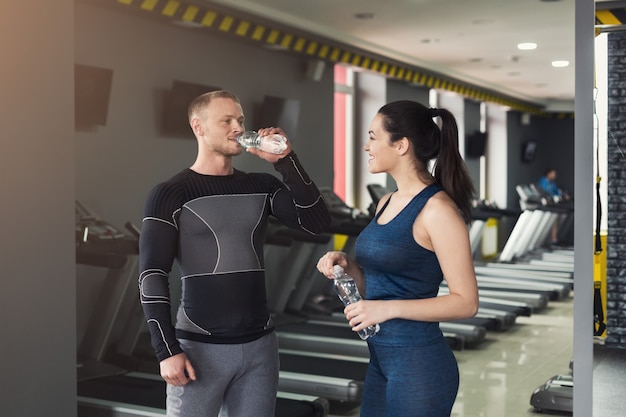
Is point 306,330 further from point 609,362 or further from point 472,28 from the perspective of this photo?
point 472,28

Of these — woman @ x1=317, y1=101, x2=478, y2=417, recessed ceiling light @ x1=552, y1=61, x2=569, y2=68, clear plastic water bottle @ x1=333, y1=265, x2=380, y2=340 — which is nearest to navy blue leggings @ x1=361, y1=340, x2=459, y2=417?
woman @ x1=317, y1=101, x2=478, y2=417

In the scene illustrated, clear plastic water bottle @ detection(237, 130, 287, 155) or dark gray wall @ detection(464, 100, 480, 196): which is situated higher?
dark gray wall @ detection(464, 100, 480, 196)

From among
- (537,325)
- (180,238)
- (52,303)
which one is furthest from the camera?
(537,325)

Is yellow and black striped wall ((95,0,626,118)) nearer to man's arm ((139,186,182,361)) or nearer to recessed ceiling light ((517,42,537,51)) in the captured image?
recessed ceiling light ((517,42,537,51))

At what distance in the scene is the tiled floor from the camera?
14.5 feet

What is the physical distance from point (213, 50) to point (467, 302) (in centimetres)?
504

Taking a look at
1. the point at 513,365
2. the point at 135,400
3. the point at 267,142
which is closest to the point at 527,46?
the point at 513,365

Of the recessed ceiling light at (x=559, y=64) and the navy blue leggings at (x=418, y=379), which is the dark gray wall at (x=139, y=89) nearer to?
the navy blue leggings at (x=418, y=379)

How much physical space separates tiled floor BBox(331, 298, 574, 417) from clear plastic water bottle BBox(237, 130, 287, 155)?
248 centimetres

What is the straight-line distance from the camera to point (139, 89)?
18.7 feet

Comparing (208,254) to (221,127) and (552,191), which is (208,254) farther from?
(552,191)

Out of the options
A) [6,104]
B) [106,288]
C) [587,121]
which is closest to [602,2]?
[587,121]

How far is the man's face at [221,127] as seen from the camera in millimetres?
2217

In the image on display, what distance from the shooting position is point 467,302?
1782mm
